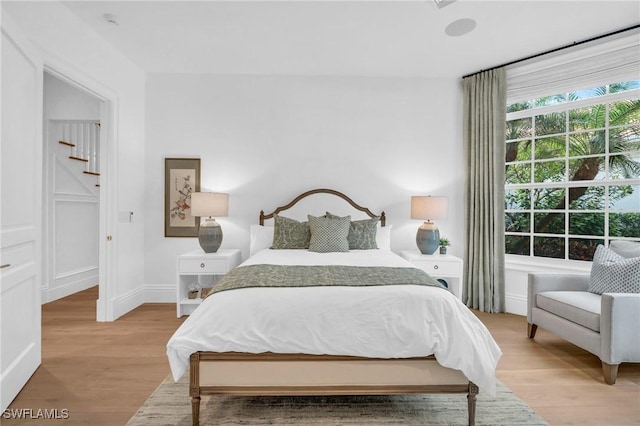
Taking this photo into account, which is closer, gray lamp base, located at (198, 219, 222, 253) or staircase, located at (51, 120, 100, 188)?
gray lamp base, located at (198, 219, 222, 253)

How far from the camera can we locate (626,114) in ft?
10.6

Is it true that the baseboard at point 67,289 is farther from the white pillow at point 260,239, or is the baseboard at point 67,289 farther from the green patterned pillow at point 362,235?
the green patterned pillow at point 362,235

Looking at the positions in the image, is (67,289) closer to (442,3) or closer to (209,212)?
(209,212)

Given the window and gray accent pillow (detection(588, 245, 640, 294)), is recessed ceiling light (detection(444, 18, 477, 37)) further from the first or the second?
gray accent pillow (detection(588, 245, 640, 294))

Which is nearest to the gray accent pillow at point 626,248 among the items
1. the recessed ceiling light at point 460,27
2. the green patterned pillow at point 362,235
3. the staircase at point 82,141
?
the green patterned pillow at point 362,235

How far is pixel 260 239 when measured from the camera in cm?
366

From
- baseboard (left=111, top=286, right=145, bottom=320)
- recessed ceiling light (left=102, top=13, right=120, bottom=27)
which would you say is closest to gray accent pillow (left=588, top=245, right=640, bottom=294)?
baseboard (left=111, top=286, right=145, bottom=320)

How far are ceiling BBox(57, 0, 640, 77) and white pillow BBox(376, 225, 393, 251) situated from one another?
1.85 metres

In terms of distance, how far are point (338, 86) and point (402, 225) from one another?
1.87m

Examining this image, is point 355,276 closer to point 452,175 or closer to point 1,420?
point 1,420

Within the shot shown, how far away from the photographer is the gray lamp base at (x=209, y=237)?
358 cm

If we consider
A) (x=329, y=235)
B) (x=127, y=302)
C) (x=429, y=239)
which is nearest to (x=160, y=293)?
(x=127, y=302)

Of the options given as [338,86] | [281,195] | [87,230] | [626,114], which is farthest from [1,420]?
[626,114]

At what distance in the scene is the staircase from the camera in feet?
14.1
